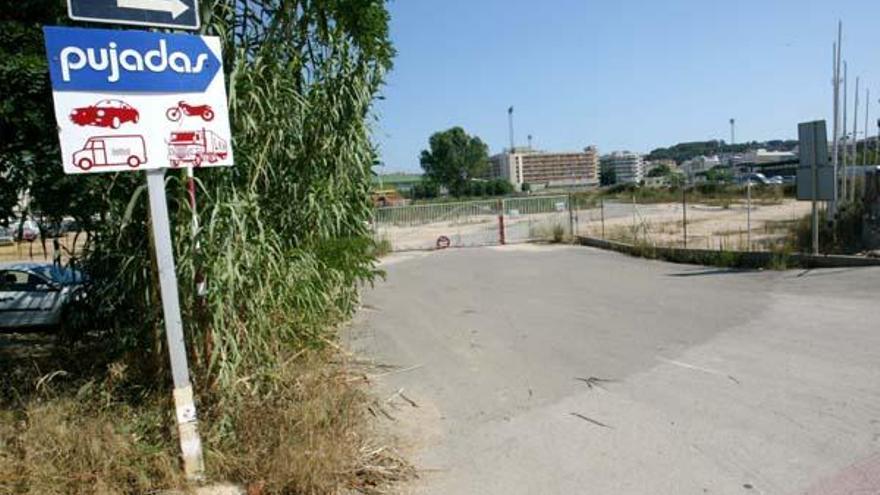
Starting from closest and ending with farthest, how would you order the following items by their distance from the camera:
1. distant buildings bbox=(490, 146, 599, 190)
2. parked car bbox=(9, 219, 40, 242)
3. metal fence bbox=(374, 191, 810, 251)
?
parked car bbox=(9, 219, 40, 242) < metal fence bbox=(374, 191, 810, 251) < distant buildings bbox=(490, 146, 599, 190)

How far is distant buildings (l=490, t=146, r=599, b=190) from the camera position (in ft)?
501

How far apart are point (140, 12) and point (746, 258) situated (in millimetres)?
13922

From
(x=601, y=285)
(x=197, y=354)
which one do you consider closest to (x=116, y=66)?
(x=197, y=354)

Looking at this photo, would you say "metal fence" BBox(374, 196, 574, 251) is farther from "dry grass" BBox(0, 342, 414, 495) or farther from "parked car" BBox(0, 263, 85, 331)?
"dry grass" BBox(0, 342, 414, 495)

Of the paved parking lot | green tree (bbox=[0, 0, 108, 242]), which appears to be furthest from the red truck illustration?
the paved parking lot

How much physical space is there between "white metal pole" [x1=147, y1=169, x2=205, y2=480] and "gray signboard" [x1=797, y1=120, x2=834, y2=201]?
1354cm

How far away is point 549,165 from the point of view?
527ft

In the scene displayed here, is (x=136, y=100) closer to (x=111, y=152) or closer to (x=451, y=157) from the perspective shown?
(x=111, y=152)

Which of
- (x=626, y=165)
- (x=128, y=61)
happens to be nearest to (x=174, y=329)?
(x=128, y=61)

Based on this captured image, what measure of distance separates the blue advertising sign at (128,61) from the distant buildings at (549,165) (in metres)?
148

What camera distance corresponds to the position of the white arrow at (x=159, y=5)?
385 cm

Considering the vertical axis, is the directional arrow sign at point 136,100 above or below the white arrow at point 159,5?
below

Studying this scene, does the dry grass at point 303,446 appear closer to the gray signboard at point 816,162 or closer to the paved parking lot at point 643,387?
the paved parking lot at point 643,387

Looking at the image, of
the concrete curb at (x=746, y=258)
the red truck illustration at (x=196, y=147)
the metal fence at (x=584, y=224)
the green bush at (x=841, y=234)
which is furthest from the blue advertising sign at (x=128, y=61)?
the green bush at (x=841, y=234)
